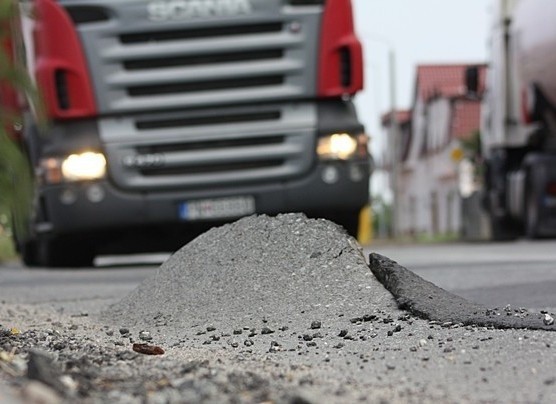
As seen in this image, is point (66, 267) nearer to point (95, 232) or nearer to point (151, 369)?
point (95, 232)

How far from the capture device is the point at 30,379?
4184mm

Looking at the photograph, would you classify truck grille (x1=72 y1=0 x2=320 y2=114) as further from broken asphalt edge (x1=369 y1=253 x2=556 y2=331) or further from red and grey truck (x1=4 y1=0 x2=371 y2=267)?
broken asphalt edge (x1=369 y1=253 x2=556 y2=331)

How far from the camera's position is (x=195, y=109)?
13.9 m

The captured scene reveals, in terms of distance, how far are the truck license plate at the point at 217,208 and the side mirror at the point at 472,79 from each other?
9.83 m

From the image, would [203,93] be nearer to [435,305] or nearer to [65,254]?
[65,254]

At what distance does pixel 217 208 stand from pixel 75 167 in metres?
1.36

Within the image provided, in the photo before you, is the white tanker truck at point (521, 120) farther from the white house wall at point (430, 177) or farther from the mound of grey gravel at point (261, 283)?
the white house wall at point (430, 177)

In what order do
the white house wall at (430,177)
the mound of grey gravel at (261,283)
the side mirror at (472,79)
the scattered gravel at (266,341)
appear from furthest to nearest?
the white house wall at (430,177)
the side mirror at (472,79)
the mound of grey gravel at (261,283)
the scattered gravel at (266,341)

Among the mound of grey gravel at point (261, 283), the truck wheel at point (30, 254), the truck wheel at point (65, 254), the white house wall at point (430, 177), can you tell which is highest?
the mound of grey gravel at point (261, 283)

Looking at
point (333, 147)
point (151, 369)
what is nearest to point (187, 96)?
point (333, 147)

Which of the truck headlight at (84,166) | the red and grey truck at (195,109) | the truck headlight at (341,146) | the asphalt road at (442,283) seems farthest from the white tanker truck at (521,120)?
the truck headlight at (84,166)

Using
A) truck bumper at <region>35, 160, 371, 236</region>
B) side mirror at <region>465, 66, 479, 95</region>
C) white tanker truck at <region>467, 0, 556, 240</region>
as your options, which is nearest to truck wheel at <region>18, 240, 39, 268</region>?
truck bumper at <region>35, 160, 371, 236</region>

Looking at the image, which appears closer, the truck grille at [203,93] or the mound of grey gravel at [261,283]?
the mound of grey gravel at [261,283]

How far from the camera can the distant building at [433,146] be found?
62.4 meters
